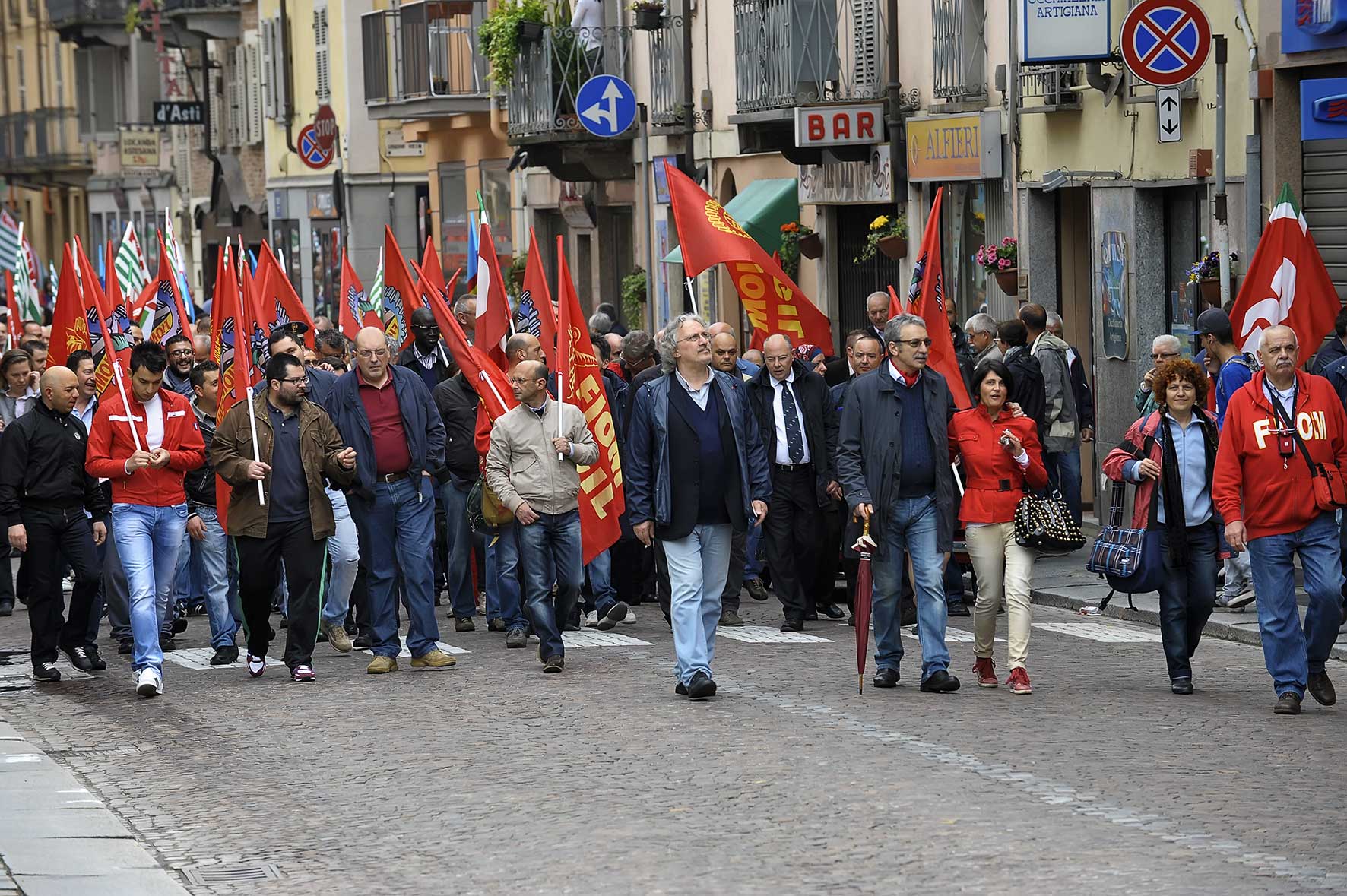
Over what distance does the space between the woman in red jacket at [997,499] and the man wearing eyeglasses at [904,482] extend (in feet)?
0.43

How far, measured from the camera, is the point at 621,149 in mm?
33062

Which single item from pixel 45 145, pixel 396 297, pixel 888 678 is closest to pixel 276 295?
pixel 396 297

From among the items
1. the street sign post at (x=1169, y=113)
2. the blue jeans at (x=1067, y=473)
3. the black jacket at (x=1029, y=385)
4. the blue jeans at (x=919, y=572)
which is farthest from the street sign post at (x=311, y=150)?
the blue jeans at (x=919, y=572)

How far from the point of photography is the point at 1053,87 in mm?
22094

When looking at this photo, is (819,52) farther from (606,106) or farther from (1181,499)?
(1181,499)

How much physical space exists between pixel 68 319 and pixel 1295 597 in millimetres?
9539

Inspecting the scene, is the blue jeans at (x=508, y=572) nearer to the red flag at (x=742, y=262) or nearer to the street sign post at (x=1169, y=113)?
the red flag at (x=742, y=262)

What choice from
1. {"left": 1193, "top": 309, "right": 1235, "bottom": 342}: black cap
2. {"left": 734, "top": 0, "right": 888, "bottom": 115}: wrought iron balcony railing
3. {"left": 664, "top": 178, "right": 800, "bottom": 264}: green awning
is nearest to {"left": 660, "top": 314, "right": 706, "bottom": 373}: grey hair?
{"left": 1193, "top": 309, "right": 1235, "bottom": 342}: black cap

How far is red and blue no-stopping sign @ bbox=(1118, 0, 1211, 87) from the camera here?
17516 mm

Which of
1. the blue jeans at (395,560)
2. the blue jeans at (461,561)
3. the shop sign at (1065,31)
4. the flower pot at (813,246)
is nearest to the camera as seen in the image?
the blue jeans at (395,560)

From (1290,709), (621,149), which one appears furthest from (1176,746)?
(621,149)

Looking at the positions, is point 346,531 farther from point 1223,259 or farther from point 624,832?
point 1223,259

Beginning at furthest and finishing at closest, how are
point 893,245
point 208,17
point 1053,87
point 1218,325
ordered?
point 208,17
point 893,245
point 1053,87
point 1218,325

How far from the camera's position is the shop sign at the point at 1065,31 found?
20.4m
